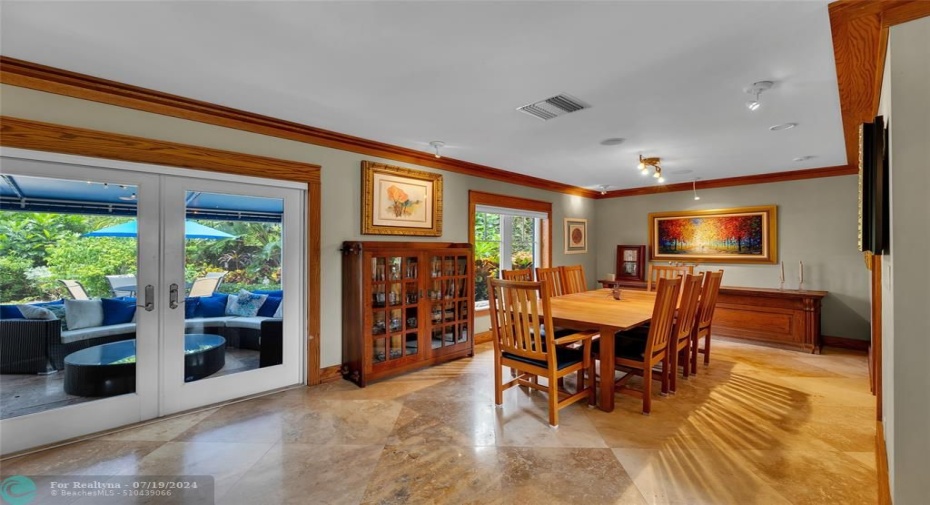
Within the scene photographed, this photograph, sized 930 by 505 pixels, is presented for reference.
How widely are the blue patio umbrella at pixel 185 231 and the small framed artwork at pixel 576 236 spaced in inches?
185

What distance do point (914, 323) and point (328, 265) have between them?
3556mm

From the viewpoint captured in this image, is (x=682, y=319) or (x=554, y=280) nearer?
(x=682, y=319)

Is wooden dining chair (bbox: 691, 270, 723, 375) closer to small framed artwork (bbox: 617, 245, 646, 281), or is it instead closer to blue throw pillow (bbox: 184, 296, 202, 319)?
small framed artwork (bbox: 617, 245, 646, 281)

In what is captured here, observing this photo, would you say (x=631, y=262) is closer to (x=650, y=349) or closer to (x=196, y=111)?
(x=650, y=349)

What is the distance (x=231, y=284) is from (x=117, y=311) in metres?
0.68

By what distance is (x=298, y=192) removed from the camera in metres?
3.25

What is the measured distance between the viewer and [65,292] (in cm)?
233

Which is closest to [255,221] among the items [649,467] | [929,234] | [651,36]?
[651,36]

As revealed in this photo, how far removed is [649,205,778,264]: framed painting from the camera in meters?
5.05

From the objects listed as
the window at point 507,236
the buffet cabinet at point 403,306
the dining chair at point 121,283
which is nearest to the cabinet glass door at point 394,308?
the buffet cabinet at point 403,306

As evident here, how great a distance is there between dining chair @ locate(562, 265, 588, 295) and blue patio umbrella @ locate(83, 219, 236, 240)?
3.45m

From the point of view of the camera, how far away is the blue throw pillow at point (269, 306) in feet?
10.3

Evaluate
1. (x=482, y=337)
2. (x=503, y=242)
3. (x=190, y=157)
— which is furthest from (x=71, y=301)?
(x=503, y=242)

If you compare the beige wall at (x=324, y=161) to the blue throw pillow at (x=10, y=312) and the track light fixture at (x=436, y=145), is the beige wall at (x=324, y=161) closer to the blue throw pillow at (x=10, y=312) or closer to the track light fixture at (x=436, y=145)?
the track light fixture at (x=436, y=145)
